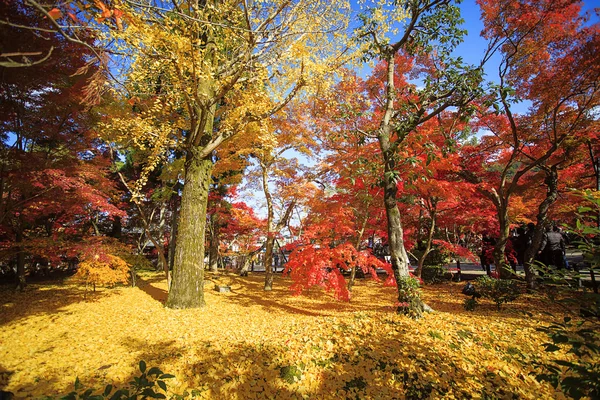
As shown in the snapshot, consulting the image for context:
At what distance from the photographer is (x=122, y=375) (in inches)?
147

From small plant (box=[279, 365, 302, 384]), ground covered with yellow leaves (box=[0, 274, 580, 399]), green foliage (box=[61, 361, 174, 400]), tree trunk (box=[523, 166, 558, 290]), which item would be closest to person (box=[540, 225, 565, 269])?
tree trunk (box=[523, 166, 558, 290])

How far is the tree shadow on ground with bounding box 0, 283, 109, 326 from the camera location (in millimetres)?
6982

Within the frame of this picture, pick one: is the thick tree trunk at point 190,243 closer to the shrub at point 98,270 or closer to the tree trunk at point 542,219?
the shrub at point 98,270

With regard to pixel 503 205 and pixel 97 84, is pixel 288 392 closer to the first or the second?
pixel 97 84

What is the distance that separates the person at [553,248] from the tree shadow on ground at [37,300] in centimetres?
1521

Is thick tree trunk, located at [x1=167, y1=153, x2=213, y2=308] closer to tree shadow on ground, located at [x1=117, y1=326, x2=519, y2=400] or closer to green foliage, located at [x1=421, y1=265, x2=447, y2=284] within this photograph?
tree shadow on ground, located at [x1=117, y1=326, x2=519, y2=400]

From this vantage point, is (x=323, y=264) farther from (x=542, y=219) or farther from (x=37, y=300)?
(x=37, y=300)

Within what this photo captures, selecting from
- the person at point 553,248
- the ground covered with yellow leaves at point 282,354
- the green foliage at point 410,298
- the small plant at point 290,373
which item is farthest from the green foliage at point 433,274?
the small plant at point 290,373

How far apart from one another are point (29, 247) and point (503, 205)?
54.2ft

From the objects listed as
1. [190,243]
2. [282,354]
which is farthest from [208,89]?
[282,354]

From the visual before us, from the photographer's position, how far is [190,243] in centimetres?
698

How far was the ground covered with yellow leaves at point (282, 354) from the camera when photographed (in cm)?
350

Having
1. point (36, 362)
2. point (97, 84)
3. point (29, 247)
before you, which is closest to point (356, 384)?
point (36, 362)

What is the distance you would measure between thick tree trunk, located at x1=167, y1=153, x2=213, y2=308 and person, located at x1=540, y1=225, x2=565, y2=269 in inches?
436
